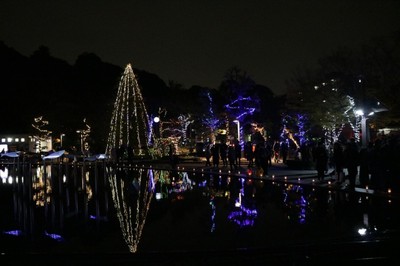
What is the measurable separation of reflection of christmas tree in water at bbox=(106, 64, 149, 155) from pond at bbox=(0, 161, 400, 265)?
807 inches

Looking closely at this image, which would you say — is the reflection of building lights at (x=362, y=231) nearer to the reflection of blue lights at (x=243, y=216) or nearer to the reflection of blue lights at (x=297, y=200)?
the reflection of blue lights at (x=297, y=200)

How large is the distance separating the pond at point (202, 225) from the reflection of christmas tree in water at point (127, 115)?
2050 cm

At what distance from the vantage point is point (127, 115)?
37.7 metres

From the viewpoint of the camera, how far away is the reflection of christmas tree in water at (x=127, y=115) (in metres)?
37.8

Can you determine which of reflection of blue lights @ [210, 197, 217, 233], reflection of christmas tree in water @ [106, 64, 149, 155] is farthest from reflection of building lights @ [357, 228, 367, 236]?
reflection of christmas tree in water @ [106, 64, 149, 155]

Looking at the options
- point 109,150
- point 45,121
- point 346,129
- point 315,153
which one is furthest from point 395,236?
point 45,121

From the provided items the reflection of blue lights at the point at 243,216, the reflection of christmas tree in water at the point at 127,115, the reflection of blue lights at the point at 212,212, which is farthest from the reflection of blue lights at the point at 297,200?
the reflection of christmas tree in water at the point at 127,115

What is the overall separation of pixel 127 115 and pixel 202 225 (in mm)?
28337

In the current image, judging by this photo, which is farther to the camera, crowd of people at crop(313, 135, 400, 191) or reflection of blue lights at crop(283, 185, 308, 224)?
crowd of people at crop(313, 135, 400, 191)

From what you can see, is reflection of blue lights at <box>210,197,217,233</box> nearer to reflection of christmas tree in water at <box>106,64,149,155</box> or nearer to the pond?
the pond

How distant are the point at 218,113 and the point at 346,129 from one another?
1436cm

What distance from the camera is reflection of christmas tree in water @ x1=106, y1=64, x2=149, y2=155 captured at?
124 ft

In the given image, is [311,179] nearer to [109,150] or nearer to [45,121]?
[109,150]

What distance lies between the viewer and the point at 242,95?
49.2 metres
